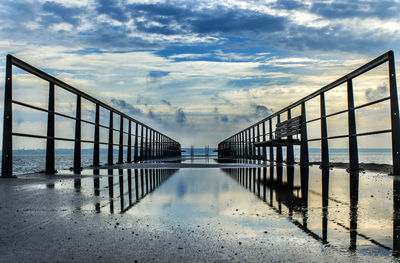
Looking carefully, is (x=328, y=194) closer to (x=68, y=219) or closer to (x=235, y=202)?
(x=235, y=202)

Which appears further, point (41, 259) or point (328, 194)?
point (328, 194)

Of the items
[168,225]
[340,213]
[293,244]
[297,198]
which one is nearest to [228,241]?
[293,244]

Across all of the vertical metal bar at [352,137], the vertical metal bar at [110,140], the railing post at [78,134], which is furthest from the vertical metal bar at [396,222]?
the vertical metal bar at [110,140]

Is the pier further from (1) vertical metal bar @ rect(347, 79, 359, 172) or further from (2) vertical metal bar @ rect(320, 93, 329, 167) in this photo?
(2) vertical metal bar @ rect(320, 93, 329, 167)

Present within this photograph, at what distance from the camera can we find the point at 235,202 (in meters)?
3.97

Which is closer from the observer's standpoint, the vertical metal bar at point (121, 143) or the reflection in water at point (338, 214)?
the reflection in water at point (338, 214)

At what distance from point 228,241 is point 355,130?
6675 mm

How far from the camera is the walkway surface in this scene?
205 centimetres

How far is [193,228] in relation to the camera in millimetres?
2676

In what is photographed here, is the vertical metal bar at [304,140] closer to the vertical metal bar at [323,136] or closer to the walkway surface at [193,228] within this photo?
the vertical metal bar at [323,136]

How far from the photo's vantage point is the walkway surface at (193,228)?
2049 mm

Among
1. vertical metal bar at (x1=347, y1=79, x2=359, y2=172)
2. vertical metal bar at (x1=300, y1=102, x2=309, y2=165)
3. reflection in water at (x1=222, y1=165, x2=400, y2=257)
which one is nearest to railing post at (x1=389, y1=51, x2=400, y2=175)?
vertical metal bar at (x1=347, y1=79, x2=359, y2=172)

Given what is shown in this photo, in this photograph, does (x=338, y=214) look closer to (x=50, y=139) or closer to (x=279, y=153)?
(x=50, y=139)

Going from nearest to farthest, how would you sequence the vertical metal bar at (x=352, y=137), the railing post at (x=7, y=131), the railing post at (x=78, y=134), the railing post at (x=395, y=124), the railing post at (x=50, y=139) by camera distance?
the railing post at (x=395, y=124) < the railing post at (x=7, y=131) < the vertical metal bar at (x=352, y=137) < the railing post at (x=50, y=139) < the railing post at (x=78, y=134)
